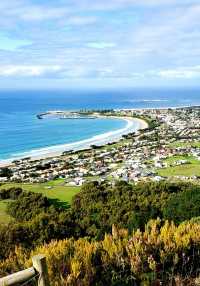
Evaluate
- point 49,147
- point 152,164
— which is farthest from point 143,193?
point 49,147

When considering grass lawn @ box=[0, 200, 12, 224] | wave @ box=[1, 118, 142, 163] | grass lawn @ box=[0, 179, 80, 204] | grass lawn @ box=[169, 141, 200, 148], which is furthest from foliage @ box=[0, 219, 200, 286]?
grass lawn @ box=[169, 141, 200, 148]

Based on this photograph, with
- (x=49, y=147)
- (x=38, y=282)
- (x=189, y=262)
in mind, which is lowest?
(x=49, y=147)

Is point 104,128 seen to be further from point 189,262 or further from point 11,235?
point 189,262

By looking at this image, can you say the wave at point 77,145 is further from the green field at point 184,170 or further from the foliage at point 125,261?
the foliage at point 125,261

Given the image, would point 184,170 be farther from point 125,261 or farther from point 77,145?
point 125,261

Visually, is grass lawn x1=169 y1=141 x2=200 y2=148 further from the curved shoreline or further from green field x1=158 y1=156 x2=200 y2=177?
green field x1=158 y1=156 x2=200 y2=177

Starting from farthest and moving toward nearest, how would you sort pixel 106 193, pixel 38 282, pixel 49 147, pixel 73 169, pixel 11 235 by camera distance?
pixel 49 147
pixel 73 169
pixel 106 193
pixel 11 235
pixel 38 282

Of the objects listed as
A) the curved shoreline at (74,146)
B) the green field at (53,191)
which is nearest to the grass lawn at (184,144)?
the curved shoreline at (74,146)
